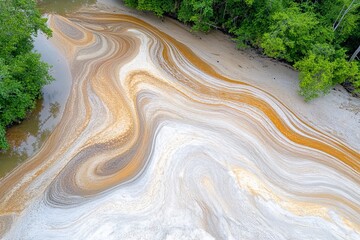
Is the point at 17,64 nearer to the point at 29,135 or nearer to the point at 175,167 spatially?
the point at 29,135

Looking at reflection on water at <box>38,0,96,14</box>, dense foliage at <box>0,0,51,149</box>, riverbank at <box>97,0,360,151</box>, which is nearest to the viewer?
dense foliage at <box>0,0,51,149</box>

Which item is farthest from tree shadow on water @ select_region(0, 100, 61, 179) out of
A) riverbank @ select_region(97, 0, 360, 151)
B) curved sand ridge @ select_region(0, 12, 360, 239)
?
riverbank @ select_region(97, 0, 360, 151)

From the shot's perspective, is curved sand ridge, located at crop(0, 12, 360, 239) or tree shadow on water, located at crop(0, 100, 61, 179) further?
tree shadow on water, located at crop(0, 100, 61, 179)

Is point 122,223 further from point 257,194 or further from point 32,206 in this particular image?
point 257,194

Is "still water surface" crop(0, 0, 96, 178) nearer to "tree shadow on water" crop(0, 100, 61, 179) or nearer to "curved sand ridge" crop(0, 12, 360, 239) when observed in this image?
"tree shadow on water" crop(0, 100, 61, 179)

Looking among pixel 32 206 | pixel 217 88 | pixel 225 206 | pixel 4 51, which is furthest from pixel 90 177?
pixel 217 88
